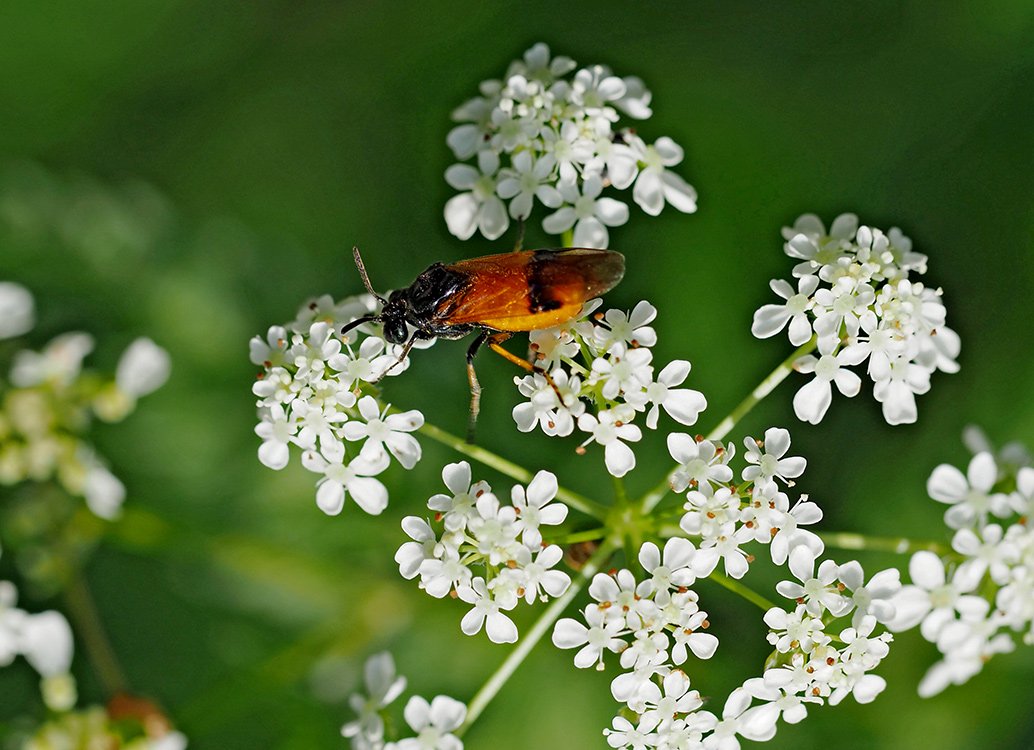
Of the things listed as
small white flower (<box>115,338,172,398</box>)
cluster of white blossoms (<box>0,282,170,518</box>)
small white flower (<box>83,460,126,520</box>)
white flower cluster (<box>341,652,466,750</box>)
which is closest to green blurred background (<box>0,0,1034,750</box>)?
small white flower (<box>83,460,126,520</box>)

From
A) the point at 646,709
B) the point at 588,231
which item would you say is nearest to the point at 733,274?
the point at 588,231

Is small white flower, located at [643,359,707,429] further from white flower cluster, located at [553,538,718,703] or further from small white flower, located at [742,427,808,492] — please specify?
white flower cluster, located at [553,538,718,703]

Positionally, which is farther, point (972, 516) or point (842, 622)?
point (842, 622)

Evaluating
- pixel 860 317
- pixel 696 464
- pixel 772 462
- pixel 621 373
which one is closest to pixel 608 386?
pixel 621 373

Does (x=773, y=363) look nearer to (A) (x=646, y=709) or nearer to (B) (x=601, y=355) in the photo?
(B) (x=601, y=355)

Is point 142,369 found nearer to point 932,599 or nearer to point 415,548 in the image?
point 415,548

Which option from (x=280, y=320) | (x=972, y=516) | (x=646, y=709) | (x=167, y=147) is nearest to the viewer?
(x=646, y=709)
